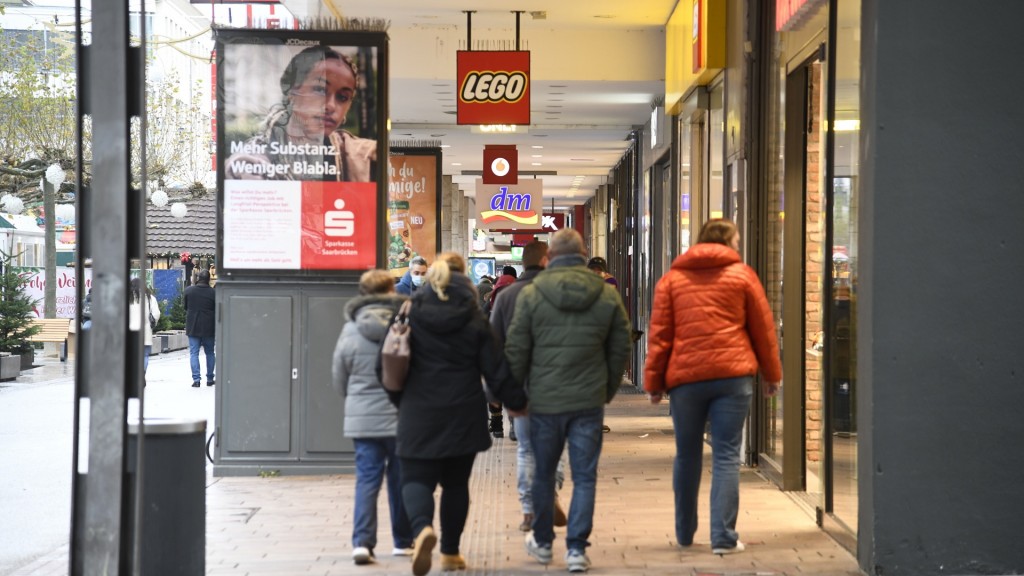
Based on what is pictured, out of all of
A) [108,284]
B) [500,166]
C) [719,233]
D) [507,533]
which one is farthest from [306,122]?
[500,166]

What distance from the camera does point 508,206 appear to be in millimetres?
30984

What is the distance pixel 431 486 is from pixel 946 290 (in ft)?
9.08

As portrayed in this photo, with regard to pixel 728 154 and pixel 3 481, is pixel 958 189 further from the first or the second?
pixel 3 481

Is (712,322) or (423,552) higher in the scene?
(712,322)

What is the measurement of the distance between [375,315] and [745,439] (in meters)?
5.16

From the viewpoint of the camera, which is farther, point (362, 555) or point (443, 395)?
point (362, 555)

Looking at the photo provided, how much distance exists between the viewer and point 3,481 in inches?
450

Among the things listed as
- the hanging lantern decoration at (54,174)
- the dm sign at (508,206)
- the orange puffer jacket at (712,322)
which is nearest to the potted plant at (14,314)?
the hanging lantern decoration at (54,174)

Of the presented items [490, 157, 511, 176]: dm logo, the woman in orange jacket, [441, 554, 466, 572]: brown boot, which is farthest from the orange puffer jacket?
[490, 157, 511, 176]: dm logo

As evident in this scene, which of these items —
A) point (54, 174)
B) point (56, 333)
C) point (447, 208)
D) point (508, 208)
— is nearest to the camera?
point (54, 174)

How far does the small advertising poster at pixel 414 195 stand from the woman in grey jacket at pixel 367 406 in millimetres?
16975

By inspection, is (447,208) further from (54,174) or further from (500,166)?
A: (500,166)

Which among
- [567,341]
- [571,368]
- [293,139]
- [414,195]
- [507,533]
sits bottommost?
[507,533]

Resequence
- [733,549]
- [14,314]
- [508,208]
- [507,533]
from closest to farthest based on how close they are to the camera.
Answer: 1. [733,549]
2. [507,533]
3. [14,314]
4. [508,208]
